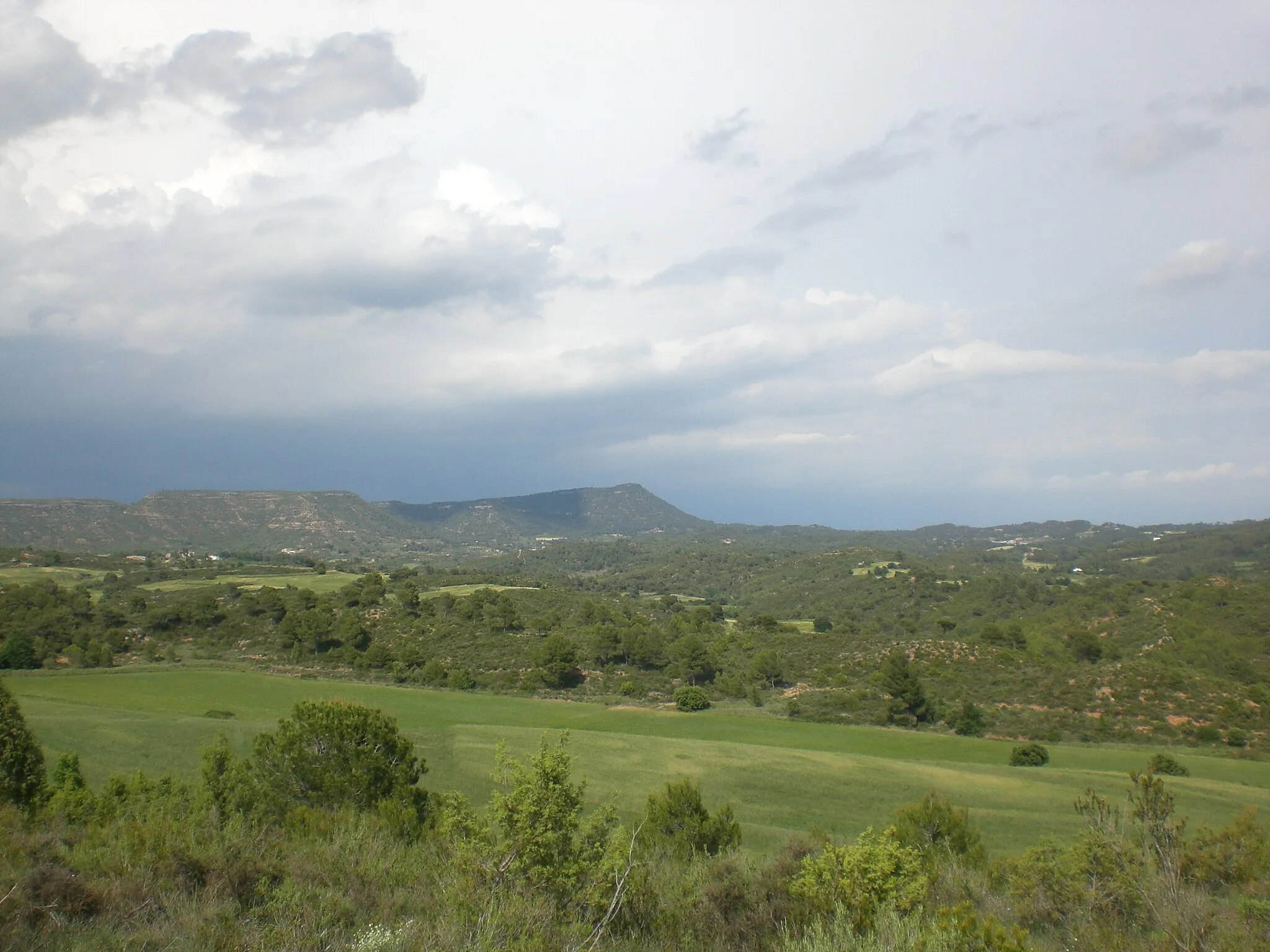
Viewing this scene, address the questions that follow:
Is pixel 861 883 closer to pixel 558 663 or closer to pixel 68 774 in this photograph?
pixel 68 774

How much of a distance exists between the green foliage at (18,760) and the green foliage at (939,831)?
71.0 feet

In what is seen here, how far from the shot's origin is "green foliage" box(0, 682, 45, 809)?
1808 centimetres

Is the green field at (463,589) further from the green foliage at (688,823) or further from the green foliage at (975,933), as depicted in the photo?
the green foliage at (975,933)

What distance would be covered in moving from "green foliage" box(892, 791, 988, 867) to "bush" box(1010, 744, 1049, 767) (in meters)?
20.0

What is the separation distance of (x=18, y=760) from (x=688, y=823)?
17.2m

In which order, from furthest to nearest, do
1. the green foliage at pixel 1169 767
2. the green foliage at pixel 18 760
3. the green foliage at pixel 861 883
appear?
the green foliage at pixel 1169 767 → the green foliage at pixel 18 760 → the green foliage at pixel 861 883

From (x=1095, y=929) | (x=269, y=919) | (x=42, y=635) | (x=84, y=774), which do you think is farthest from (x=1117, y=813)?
(x=42, y=635)

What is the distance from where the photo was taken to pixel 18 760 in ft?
61.3

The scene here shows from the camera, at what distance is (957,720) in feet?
161

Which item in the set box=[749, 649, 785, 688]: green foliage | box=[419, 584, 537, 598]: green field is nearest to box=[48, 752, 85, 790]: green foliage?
box=[749, 649, 785, 688]: green foliage

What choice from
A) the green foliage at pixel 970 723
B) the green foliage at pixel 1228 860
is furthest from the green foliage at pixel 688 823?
the green foliage at pixel 970 723

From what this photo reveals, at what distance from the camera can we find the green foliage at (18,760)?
18078mm

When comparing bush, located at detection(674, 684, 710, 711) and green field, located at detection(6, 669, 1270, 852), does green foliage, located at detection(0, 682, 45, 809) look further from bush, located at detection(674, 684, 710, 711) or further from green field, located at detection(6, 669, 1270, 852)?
bush, located at detection(674, 684, 710, 711)

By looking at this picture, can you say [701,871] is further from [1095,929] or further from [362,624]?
[362,624]
